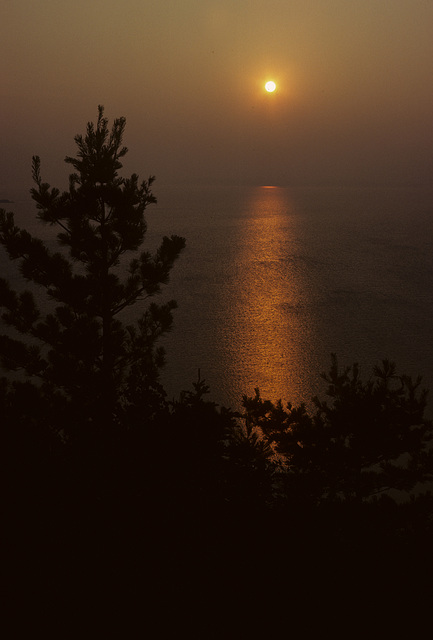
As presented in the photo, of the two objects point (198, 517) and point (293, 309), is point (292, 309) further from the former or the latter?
point (198, 517)

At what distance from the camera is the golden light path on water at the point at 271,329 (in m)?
37.3

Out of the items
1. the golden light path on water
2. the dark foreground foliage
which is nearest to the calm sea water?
the golden light path on water

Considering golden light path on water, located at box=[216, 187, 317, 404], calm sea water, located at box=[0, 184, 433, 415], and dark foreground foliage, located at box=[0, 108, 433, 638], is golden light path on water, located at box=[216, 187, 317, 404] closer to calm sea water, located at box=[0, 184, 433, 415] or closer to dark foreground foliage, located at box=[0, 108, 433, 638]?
calm sea water, located at box=[0, 184, 433, 415]

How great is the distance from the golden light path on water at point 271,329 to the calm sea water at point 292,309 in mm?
117

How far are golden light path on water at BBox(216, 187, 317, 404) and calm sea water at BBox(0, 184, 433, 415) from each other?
12 cm

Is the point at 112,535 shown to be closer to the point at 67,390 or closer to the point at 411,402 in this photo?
the point at 411,402

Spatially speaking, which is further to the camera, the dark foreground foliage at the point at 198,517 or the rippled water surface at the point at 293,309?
the rippled water surface at the point at 293,309

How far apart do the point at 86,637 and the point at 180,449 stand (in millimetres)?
3091

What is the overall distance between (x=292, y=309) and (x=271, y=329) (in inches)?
396

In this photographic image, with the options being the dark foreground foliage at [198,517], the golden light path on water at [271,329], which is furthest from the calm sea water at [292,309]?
the dark foreground foliage at [198,517]

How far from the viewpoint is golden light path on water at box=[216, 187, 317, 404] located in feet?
122

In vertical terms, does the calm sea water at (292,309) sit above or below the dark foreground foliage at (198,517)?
above

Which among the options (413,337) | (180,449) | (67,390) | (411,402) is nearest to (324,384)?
(413,337)

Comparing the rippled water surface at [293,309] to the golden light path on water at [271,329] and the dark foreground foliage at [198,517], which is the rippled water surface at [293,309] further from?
the dark foreground foliage at [198,517]
